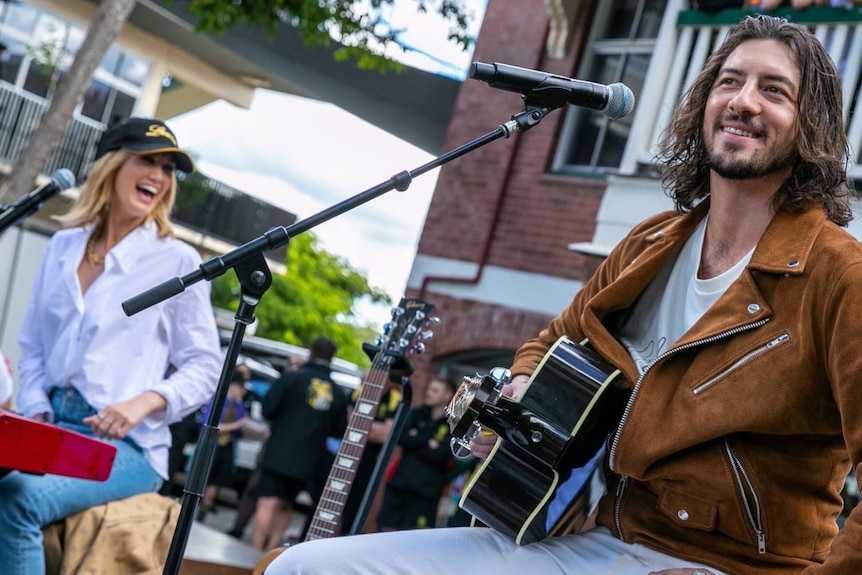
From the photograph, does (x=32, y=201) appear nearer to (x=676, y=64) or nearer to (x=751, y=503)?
(x=751, y=503)

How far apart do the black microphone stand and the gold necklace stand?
150 centimetres

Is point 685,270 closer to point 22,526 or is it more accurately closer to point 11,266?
point 22,526

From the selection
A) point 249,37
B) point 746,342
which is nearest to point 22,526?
point 746,342

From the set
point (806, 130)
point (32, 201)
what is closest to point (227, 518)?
point (32, 201)

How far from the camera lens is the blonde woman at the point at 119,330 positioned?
3963 millimetres

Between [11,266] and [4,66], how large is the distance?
44.9 ft

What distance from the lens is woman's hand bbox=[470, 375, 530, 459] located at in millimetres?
3012

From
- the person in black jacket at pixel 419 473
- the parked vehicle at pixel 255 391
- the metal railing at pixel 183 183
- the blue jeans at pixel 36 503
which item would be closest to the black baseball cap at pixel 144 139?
the blue jeans at pixel 36 503

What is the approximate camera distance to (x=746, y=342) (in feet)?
8.62

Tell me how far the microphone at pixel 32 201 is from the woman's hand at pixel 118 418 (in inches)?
29.1

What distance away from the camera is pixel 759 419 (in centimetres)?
253

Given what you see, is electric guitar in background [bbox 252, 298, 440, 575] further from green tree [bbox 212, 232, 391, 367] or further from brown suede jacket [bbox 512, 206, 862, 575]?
green tree [bbox 212, 232, 391, 367]

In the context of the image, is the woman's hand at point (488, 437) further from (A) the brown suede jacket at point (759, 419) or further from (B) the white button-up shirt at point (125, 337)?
(B) the white button-up shirt at point (125, 337)

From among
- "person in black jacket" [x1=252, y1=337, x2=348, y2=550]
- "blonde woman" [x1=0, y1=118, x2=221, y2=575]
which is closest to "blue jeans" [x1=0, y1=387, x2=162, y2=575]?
"blonde woman" [x1=0, y1=118, x2=221, y2=575]
